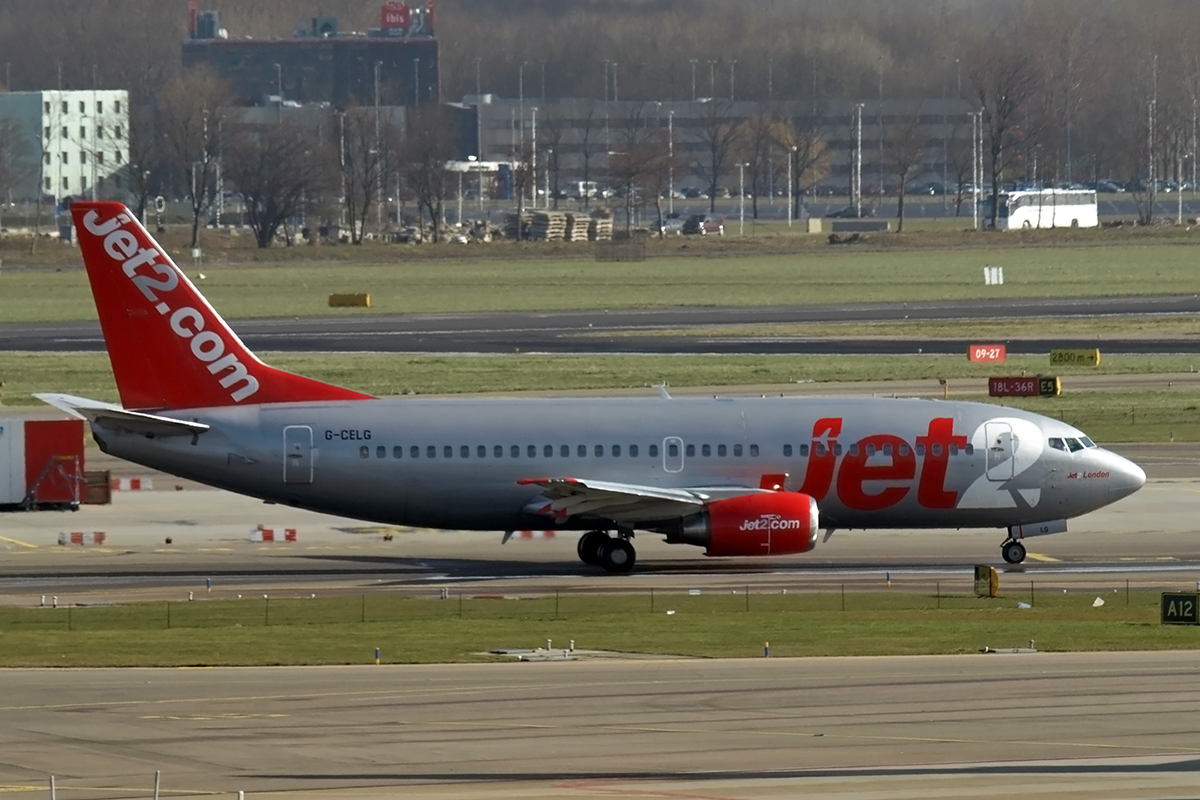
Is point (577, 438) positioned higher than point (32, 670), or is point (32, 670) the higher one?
point (577, 438)

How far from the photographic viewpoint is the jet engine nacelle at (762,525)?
146 feet

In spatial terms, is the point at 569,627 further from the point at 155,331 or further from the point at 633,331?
the point at 633,331

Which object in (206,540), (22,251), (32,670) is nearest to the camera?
(32,670)

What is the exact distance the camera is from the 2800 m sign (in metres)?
38.1

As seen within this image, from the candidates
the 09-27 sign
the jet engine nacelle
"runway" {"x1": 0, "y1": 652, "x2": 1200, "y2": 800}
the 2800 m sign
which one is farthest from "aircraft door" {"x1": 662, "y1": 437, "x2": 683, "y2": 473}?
the 09-27 sign

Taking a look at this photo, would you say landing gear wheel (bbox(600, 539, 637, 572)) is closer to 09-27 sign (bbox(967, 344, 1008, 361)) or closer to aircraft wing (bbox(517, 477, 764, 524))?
aircraft wing (bbox(517, 477, 764, 524))

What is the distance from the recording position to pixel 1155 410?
2936 inches

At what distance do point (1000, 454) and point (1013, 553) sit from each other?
8.11 feet

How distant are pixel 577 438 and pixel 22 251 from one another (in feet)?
482

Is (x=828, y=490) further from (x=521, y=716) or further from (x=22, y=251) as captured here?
(x=22, y=251)

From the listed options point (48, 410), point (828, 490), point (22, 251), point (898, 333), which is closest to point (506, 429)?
point (828, 490)

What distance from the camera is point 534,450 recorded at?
46.2m

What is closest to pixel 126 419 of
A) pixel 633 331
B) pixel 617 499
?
pixel 617 499

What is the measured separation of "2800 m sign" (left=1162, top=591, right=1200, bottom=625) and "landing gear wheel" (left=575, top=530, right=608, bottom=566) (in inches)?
536
